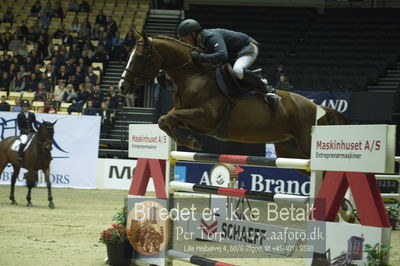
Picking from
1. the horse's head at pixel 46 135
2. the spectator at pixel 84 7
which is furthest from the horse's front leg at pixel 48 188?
the spectator at pixel 84 7

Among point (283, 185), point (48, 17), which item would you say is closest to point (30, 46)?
point (48, 17)

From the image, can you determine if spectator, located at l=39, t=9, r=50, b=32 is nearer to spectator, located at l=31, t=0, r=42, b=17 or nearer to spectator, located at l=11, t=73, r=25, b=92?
spectator, located at l=31, t=0, r=42, b=17

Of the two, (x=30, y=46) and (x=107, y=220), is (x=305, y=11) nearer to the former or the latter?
(x=30, y=46)

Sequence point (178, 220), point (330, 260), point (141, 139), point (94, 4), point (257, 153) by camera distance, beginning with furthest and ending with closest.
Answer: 1. point (94, 4)
2. point (257, 153)
3. point (141, 139)
4. point (178, 220)
5. point (330, 260)

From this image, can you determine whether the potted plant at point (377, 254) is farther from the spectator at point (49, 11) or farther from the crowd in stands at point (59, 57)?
the spectator at point (49, 11)

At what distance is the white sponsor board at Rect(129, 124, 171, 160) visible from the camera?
22.4 feet

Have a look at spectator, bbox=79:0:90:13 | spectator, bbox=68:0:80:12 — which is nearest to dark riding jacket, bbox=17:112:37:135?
spectator, bbox=79:0:90:13

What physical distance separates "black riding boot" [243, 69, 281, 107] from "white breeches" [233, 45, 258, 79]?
64 mm

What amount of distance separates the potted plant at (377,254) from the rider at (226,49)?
279 cm

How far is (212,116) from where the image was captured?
22.1ft

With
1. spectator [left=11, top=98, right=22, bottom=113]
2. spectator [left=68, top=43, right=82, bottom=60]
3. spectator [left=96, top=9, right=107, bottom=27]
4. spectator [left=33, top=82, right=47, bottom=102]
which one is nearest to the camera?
spectator [left=11, top=98, right=22, bottom=113]

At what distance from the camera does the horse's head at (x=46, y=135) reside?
13.4 metres

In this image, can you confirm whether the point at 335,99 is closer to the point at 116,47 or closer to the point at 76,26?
Answer: the point at 116,47

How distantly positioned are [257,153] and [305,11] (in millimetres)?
10371
